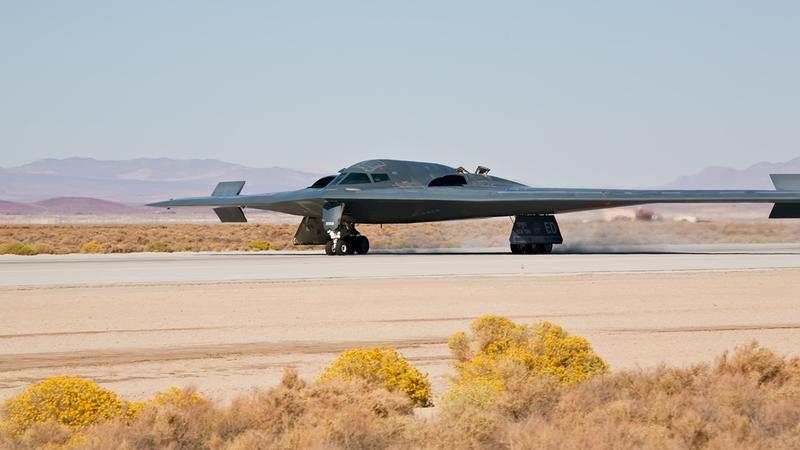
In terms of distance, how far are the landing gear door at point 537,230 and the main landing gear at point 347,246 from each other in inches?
195

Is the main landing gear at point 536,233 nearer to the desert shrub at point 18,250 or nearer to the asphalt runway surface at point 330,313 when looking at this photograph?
the asphalt runway surface at point 330,313

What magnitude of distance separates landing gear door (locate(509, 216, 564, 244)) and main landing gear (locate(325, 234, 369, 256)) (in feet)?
16.2

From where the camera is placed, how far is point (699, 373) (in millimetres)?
8906

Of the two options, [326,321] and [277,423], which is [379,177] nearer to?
[326,321]

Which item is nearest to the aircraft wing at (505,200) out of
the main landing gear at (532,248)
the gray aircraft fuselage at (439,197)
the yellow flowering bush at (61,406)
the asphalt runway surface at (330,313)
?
the gray aircraft fuselage at (439,197)

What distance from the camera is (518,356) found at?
9.15 meters

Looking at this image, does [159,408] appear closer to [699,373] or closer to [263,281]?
[699,373]

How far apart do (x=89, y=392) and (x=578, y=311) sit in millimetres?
9842

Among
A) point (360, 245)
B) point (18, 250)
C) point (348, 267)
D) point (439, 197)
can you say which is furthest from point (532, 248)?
point (18, 250)

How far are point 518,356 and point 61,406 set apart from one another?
3629mm

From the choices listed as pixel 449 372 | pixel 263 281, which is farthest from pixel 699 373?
pixel 263 281

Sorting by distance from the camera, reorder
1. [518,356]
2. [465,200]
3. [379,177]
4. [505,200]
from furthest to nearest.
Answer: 1. [379,177]
2. [465,200]
3. [505,200]
4. [518,356]

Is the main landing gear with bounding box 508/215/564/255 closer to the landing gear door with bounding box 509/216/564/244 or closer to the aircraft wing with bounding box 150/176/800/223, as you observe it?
the landing gear door with bounding box 509/216/564/244

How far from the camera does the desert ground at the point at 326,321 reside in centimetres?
1107
